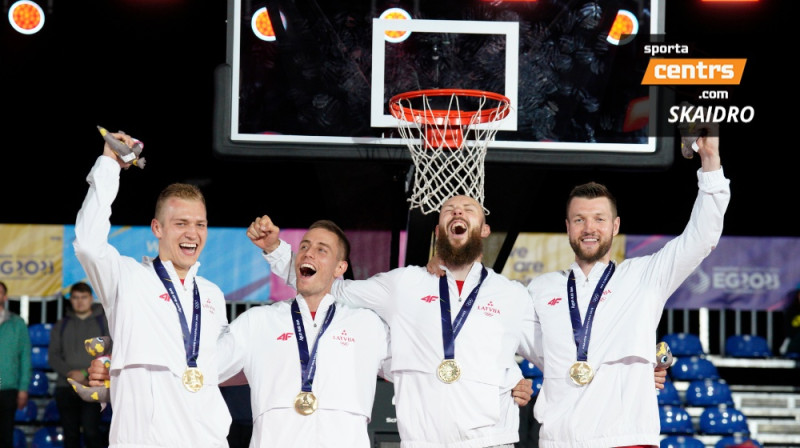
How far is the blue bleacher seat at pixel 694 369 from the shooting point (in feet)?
42.5

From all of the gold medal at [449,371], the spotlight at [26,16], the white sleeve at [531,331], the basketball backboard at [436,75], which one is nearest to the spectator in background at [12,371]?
the spotlight at [26,16]

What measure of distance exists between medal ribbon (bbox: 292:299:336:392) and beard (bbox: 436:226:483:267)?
703mm

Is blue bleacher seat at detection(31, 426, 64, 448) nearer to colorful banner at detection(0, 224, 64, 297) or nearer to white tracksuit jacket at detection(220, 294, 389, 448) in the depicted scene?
colorful banner at detection(0, 224, 64, 297)

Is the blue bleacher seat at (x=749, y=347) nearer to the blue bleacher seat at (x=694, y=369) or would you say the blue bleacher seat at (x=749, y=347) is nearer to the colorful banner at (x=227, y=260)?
the blue bleacher seat at (x=694, y=369)

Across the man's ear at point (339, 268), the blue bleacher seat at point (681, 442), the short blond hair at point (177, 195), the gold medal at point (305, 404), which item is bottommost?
the blue bleacher seat at point (681, 442)

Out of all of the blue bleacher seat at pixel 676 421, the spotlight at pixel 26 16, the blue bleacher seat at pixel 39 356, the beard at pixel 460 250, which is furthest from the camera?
the blue bleacher seat at pixel 39 356

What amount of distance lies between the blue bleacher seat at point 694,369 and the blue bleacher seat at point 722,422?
88 cm

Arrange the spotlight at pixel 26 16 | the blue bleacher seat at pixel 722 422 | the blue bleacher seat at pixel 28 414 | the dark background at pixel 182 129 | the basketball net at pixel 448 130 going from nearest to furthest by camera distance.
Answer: the basketball net at pixel 448 130, the blue bleacher seat at pixel 722 422, the spotlight at pixel 26 16, the blue bleacher seat at pixel 28 414, the dark background at pixel 182 129

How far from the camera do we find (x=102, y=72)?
13.8 m

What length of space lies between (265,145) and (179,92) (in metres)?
7.22

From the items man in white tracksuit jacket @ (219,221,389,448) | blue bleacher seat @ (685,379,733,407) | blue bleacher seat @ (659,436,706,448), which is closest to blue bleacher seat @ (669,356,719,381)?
blue bleacher seat @ (685,379,733,407)

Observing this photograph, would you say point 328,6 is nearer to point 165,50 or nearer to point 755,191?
point 165,50

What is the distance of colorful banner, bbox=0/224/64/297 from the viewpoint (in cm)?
1301

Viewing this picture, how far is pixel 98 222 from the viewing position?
5312 millimetres
